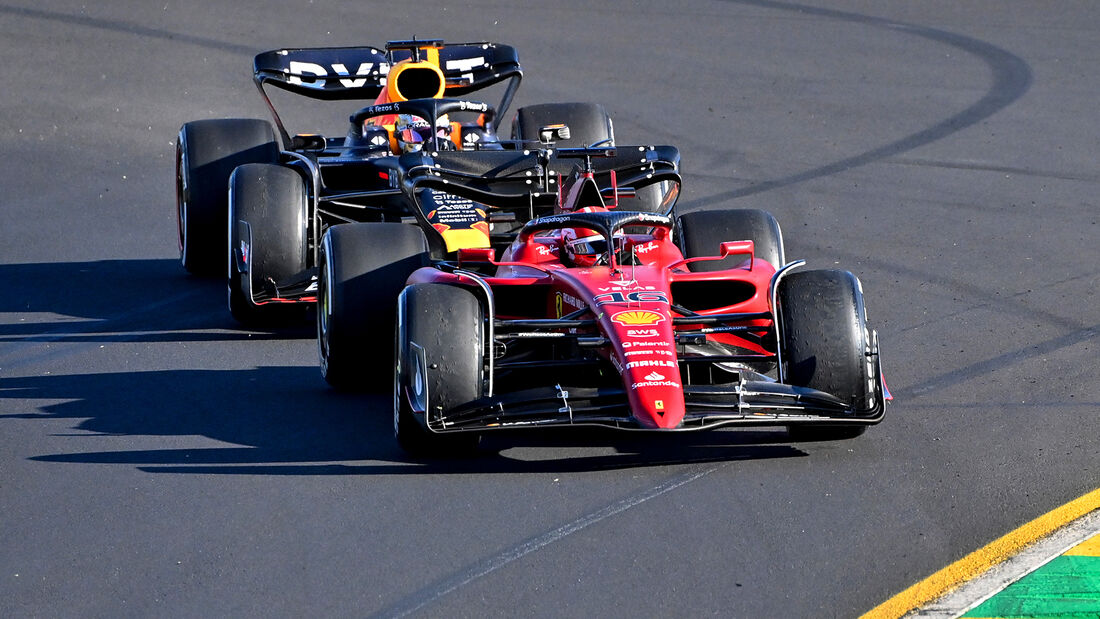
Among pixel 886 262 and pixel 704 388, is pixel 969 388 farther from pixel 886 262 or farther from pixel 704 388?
pixel 886 262

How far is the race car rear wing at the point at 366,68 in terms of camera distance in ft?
44.2

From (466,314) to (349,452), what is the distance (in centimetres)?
101

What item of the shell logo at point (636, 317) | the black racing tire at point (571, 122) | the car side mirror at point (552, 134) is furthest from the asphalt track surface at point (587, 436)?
the car side mirror at point (552, 134)

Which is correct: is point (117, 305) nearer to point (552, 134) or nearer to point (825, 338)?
point (552, 134)

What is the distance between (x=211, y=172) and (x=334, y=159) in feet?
3.12

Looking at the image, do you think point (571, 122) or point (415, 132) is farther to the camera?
point (571, 122)

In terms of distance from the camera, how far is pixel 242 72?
2002 cm

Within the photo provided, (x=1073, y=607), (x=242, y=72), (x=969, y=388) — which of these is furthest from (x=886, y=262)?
(x=242, y=72)

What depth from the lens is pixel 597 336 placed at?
800cm

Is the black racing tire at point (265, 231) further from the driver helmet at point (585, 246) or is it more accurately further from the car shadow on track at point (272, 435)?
the driver helmet at point (585, 246)

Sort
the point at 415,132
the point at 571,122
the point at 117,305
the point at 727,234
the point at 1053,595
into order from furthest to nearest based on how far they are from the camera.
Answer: the point at 571,122 < the point at 415,132 < the point at 117,305 < the point at 727,234 < the point at 1053,595

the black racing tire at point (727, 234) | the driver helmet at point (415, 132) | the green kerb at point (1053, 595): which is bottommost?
the green kerb at point (1053, 595)

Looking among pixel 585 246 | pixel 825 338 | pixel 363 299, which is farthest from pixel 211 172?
pixel 825 338

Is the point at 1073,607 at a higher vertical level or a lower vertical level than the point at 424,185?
lower
